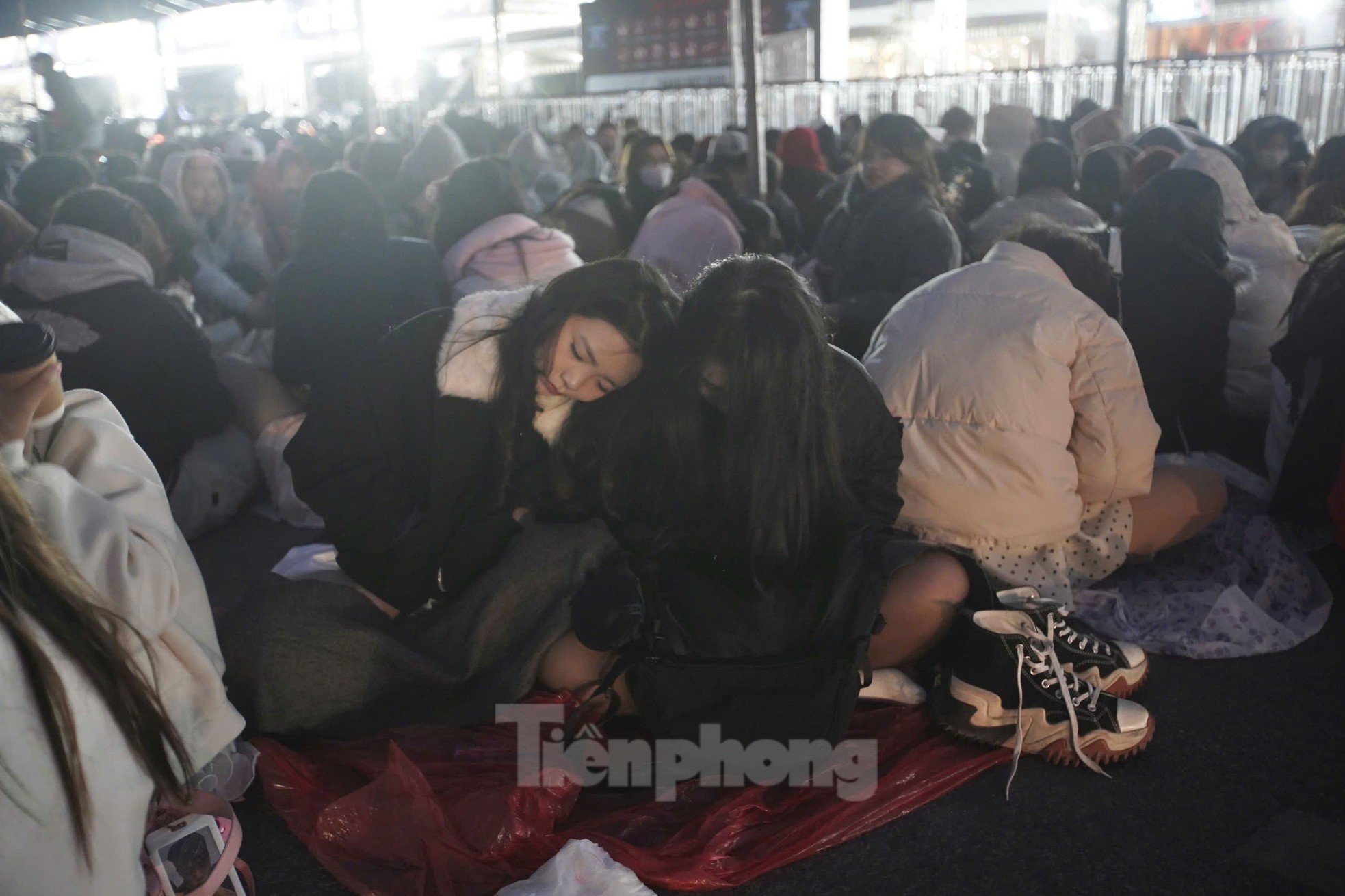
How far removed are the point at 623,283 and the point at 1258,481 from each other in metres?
2.52

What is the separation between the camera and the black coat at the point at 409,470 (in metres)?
2.73

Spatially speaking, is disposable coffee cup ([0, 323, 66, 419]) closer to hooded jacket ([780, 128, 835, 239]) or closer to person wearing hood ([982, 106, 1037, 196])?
hooded jacket ([780, 128, 835, 239])

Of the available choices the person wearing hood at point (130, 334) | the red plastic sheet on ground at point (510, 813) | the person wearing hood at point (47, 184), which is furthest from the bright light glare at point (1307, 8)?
the red plastic sheet on ground at point (510, 813)

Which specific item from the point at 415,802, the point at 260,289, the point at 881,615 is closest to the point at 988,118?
the point at 260,289

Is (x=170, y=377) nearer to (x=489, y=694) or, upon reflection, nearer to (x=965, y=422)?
(x=489, y=694)

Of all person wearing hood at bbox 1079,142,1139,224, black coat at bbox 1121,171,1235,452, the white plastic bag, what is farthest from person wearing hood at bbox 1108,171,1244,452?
the white plastic bag

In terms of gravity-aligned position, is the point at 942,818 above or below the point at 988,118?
below

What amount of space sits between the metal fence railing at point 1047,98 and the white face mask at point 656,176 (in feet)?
8.51

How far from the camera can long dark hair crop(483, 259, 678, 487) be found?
2.53 m

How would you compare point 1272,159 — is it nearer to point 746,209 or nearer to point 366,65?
point 746,209

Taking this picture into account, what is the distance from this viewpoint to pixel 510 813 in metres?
2.25

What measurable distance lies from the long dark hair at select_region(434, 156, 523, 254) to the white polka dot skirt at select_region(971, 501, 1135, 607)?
2.53m

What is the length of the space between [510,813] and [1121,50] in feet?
33.4

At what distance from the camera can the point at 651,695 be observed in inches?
97.9
